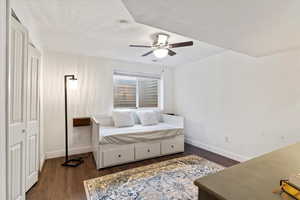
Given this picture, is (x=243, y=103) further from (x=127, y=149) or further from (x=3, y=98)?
(x=3, y=98)

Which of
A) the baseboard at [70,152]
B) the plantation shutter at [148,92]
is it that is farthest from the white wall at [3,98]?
the plantation shutter at [148,92]

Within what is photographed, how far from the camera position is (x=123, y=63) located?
4098mm

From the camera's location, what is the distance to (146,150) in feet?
10.3

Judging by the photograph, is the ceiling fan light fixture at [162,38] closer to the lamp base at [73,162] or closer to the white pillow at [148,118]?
the white pillow at [148,118]

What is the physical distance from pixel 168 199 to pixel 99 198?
0.90 m

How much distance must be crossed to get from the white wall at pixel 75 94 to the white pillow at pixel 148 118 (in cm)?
86

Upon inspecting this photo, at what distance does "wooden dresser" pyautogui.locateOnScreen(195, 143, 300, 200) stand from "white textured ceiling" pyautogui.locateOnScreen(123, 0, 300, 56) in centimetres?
134

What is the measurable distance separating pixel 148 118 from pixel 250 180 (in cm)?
323

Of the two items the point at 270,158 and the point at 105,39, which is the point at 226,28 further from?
the point at 105,39

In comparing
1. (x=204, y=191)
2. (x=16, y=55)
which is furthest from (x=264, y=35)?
(x=16, y=55)

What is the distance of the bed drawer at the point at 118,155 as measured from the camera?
2734 millimetres

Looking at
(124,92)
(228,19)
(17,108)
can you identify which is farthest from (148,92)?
(17,108)

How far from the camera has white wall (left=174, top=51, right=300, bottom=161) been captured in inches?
96.1

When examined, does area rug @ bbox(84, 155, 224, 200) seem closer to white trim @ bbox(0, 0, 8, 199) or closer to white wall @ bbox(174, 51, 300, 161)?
white wall @ bbox(174, 51, 300, 161)
